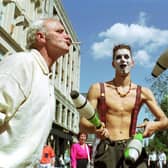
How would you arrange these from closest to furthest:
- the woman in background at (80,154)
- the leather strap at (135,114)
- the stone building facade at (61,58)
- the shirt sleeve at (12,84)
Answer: the shirt sleeve at (12,84) < the leather strap at (135,114) < the woman in background at (80,154) < the stone building facade at (61,58)

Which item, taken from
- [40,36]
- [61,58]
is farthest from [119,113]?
[61,58]

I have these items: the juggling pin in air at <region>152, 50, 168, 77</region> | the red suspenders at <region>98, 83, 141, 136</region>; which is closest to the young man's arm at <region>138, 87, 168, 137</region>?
the red suspenders at <region>98, 83, 141, 136</region>

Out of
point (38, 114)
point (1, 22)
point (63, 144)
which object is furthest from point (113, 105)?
point (63, 144)

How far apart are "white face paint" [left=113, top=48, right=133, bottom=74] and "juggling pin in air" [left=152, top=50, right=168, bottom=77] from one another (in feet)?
2.19

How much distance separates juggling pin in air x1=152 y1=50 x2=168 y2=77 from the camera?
3.42 meters

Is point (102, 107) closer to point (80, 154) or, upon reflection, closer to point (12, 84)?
point (12, 84)

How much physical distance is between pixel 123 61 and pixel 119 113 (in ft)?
1.81

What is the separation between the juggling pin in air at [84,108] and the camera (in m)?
3.52

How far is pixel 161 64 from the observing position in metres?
3.51

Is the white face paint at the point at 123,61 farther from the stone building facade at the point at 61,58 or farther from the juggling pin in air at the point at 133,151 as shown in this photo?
the stone building facade at the point at 61,58

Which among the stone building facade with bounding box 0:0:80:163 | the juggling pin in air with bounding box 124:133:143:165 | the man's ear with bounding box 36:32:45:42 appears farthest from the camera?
the stone building facade with bounding box 0:0:80:163

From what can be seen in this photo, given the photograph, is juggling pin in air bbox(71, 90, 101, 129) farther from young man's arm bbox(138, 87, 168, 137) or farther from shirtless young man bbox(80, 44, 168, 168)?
young man's arm bbox(138, 87, 168, 137)

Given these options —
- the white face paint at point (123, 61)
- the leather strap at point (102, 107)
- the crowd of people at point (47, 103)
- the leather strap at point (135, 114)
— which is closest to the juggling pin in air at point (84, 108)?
the crowd of people at point (47, 103)

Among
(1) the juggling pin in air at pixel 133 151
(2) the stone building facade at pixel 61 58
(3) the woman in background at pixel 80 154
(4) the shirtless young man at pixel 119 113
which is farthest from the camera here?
(2) the stone building facade at pixel 61 58
